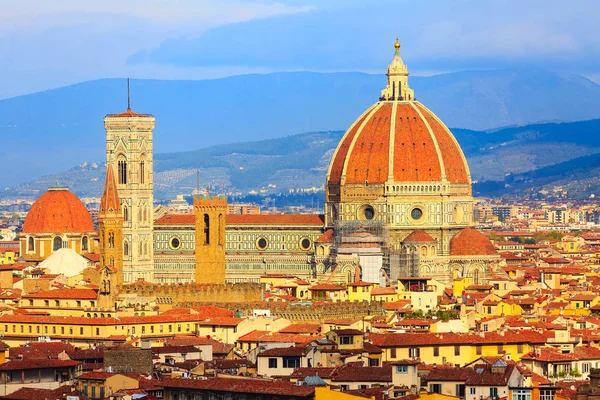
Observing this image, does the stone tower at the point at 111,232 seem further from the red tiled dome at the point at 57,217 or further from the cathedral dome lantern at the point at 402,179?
the red tiled dome at the point at 57,217

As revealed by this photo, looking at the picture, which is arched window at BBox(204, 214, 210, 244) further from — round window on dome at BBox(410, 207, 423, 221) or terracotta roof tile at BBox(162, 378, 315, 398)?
terracotta roof tile at BBox(162, 378, 315, 398)

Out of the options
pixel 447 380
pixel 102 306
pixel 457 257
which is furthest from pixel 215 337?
pixel 457 257

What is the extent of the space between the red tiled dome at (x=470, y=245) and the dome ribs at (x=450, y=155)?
15.5 ft

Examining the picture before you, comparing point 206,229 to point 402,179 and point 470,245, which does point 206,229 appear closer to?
point 402,179

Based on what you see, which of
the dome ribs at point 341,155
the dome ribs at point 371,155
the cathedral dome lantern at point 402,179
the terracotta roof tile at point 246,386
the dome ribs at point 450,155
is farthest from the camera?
the dome ribs at point 341,155

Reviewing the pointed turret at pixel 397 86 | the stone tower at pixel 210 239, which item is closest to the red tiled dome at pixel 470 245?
the pointed turret at pixel 397 86

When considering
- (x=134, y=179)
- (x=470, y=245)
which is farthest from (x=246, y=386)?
(x=134, y=179)

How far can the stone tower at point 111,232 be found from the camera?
112562 millimetres

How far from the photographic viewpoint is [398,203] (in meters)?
132

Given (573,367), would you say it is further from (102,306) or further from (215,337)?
(102,306)

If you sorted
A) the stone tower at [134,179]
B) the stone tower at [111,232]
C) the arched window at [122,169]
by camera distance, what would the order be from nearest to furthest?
1. the stone tower at [111,232]
2. the stone tower at [134,179]
3. the arched window at [122,169]

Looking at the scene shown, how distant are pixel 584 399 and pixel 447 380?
589cm

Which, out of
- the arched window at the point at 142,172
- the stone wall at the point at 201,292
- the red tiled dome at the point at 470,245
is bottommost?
the stone wall at the point at 201,292

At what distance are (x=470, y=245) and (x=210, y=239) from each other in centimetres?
1585
